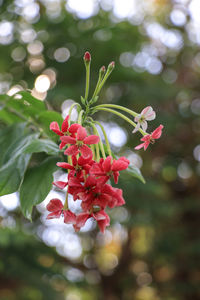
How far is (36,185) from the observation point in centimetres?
113

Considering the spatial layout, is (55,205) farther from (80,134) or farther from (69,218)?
(80,134)

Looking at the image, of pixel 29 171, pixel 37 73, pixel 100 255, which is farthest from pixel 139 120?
pixel 100 255

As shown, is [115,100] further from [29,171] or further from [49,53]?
[29,171]

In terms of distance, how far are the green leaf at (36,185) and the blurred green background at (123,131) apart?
476 millimetres

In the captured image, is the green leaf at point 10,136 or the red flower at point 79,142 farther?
the green leaf at point 10,136

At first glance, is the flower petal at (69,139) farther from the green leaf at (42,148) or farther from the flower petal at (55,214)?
the flower petal at (55,214)

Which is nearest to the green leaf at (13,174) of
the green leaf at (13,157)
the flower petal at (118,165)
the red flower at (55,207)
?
the green leaf at (13,157)

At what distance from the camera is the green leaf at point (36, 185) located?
3.58 ft

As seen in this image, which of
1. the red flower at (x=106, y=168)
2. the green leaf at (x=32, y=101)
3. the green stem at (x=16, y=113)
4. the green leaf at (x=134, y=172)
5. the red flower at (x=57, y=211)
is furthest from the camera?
the green stem at (x=16, y=113)

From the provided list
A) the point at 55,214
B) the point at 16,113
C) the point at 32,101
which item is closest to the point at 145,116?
the point at 55,214

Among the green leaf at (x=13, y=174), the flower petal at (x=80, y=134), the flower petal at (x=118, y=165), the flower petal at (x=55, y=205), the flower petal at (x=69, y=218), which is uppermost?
the flower petal at (x=80, y=134)

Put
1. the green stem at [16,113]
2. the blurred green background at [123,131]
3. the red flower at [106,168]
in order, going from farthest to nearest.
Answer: the blurred green background at [123,131]
the green stem at [16,113]
the red flower at [106,168]

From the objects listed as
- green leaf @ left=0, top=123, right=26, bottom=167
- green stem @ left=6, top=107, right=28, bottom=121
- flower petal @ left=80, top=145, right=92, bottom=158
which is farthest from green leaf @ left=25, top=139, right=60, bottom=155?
green stem @ left=6, top=107, right=28, bottom=121

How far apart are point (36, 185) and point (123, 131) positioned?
4193 mm
